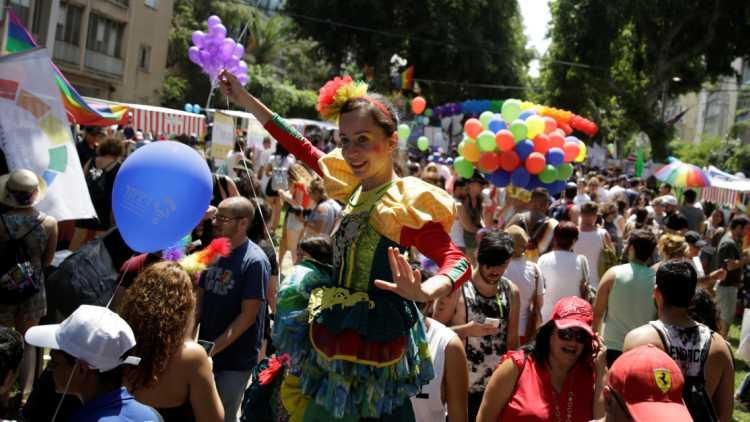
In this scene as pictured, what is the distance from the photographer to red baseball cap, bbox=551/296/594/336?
430 cm

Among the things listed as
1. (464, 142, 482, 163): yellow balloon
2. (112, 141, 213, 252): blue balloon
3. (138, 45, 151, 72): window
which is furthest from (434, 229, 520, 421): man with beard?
(138, 45, 151, 72): window

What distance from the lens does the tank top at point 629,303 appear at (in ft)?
21.7

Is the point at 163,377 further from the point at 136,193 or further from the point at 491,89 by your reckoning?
the point at 491,89

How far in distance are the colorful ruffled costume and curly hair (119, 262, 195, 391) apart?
597mm

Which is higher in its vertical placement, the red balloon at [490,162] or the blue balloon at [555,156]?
the blue balloon at [555,156]

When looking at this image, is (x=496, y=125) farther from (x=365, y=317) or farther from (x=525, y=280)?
(x=365, y=317)

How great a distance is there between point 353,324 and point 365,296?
0.13 meters

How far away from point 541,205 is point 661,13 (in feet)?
103

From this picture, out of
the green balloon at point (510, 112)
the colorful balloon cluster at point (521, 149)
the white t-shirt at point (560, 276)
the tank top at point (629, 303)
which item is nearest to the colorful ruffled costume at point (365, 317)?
the tank top at point (629, 303)

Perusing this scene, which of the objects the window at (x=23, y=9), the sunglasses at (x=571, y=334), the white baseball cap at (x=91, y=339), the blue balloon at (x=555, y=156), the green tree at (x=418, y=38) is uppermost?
the green tree at (x=418, y=38)

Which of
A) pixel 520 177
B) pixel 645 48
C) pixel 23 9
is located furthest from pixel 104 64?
pixel 520 177

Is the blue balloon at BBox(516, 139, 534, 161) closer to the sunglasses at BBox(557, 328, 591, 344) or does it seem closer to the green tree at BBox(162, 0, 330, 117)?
the sunglasses at BBox(557, 328, 591, 344)

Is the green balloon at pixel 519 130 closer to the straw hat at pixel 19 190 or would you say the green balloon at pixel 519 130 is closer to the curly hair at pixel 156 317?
the straw hat at pixel 19 190

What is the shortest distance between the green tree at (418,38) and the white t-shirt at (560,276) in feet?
123
